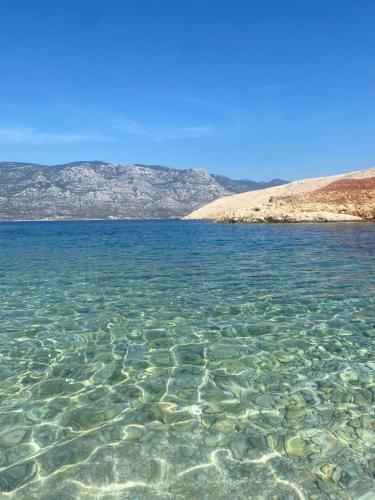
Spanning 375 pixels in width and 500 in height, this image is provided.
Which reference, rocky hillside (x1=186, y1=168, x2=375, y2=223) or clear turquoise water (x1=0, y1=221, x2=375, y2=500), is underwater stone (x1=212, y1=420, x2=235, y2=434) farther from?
rocky hillside (x1=186, y1=168, x2=375, y2=223)

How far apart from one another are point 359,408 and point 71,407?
512 centimetres

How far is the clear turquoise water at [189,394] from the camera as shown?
508 cm

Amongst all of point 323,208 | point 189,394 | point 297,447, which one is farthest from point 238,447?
point 323,208

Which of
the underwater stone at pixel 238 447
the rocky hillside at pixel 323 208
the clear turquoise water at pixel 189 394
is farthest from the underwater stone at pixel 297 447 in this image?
the rocky hillside at pixel 323 208

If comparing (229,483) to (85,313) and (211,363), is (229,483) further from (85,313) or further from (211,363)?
(85,313)

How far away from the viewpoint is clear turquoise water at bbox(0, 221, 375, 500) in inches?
200

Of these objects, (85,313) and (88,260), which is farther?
(88,260)

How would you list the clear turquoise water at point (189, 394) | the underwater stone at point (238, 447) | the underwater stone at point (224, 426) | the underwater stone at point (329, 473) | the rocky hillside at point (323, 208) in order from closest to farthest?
the underwater stone at point (329, 473)
the clear turquoise water at point (189, 394)
the underwater stone at point (238, 447)
the underwater stone at point (224, 426)
the rocky hillside at point (323, 208)

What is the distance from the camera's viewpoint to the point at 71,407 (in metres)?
6.91

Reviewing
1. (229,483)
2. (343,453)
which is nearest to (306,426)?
(343,453)

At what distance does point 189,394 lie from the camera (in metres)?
7.29

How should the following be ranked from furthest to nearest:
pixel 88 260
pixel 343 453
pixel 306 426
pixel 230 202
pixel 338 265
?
pixel 230 202 → pixel 88 260 → pixel 338 265 → pixel 306 426 → pixel 343 453

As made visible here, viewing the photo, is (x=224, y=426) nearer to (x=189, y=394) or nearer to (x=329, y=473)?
(x=189, y=394)

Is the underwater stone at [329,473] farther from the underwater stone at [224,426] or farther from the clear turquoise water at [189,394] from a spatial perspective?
the underwater stone at [224,426]
